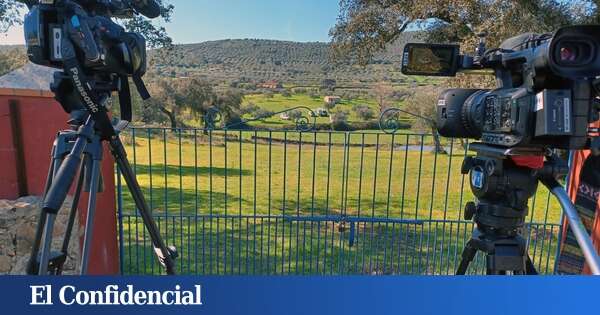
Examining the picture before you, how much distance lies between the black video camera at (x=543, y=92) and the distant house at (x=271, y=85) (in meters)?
6.01

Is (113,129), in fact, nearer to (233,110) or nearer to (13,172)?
(13,172)

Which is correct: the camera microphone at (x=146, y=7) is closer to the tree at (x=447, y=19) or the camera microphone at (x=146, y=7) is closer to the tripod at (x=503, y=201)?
the tripod at (x=503, y=201)

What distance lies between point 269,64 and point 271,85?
170 centimetres

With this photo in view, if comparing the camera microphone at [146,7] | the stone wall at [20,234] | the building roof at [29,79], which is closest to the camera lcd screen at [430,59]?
the camera microphone at [146,7]

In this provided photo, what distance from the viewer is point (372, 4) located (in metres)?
10.3

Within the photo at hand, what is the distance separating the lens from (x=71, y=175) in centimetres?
150

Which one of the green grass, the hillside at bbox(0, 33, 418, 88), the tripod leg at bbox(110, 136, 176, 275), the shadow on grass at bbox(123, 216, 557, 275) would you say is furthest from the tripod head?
the hillside at bbox(0, 33, 418, 88)

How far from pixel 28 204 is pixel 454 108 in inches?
114

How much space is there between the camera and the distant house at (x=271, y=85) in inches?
303

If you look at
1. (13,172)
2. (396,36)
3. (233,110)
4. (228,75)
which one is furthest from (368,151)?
(13,172)

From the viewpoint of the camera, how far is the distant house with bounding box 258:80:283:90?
7.70 meters

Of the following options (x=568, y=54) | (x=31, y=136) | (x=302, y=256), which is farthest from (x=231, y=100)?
(x=568, y=54)

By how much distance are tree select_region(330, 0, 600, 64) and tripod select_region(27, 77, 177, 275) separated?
25.3 feet

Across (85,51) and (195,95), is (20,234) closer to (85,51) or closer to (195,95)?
(85,51)
